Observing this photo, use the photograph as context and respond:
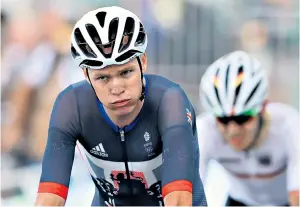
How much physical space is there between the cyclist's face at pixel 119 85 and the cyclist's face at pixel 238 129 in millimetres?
1754

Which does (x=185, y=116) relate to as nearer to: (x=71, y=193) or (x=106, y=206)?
(x=106, y=206)

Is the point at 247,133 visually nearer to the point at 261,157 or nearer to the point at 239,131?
the point at 239,131

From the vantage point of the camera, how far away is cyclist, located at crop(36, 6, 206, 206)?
3.98 meters

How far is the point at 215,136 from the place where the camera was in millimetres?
6051

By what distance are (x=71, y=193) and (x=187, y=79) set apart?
309 centimetres

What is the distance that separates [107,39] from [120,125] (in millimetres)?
598

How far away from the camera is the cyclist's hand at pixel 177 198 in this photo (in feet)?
12.7

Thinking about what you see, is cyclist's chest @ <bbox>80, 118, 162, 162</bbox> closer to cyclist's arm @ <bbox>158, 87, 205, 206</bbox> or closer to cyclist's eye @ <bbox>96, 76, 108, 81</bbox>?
cyclist's arm @ <bbox>158, 87, 205, 206</bbox>

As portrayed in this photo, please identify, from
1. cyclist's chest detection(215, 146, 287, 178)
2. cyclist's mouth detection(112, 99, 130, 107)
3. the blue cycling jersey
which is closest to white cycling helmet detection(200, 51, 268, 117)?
cyclist's chest detection(215, 146, 287, 178)

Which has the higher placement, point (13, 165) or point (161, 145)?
point (161, 145)

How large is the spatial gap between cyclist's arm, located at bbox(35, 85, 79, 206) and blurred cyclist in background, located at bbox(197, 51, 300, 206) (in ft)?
5.55

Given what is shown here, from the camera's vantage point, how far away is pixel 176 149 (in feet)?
13.1

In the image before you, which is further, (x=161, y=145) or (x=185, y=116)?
(x=161, y=145)

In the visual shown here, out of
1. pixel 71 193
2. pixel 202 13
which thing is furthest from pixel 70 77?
pixel 71 193
